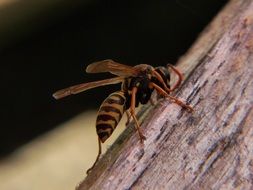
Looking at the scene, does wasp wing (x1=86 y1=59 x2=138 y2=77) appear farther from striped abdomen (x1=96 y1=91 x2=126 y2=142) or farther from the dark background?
the dark background

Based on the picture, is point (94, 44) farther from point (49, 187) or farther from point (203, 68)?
point (203, 68)

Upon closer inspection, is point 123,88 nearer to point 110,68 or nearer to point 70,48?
point 110,68

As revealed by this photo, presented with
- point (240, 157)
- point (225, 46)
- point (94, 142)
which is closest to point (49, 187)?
point (94, 142)

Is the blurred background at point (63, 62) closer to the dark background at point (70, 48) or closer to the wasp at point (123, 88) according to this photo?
the dark background at point (70, 48)

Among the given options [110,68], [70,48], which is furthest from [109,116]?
[70,48]

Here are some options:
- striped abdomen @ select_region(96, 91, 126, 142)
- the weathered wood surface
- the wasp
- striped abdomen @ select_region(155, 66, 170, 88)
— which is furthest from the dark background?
the weathered wood surface

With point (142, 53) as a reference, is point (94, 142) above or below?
below
